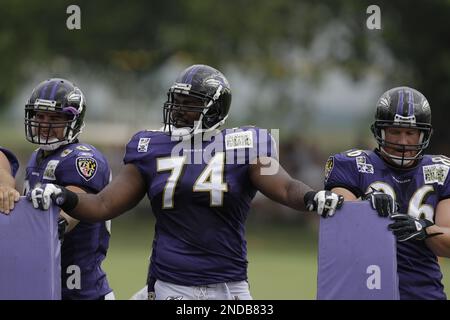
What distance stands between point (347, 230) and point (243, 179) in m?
0.70

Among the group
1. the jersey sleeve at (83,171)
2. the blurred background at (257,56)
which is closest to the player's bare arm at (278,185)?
the jersey sleeve at (83,171)

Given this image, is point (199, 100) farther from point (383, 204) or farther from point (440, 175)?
point (440, 175)

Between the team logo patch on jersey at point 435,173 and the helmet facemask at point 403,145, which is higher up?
the helmet facemask at point 403,145

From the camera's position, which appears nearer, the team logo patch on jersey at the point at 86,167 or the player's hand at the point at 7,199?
the player's hand at the point at 7,199

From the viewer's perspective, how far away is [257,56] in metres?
19.4

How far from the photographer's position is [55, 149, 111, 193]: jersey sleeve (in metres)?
6.03

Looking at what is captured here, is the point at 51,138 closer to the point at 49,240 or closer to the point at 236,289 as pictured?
the point at 49,240

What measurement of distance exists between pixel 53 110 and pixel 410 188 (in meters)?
2.33

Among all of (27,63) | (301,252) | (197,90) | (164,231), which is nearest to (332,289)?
(164,231)

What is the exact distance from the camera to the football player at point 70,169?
20.0 feet

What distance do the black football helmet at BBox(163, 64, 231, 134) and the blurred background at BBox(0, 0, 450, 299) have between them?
10214mm

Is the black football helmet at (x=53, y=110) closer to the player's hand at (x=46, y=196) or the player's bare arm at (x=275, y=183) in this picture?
the player's hand at (x=46, y=196)

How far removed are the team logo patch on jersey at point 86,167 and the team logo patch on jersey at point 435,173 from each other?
2.07 meters

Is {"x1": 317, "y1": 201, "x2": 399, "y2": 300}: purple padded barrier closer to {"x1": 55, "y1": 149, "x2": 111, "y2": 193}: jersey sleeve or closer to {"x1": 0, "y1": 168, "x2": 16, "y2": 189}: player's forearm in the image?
{"x1": 55, "y1": 149, "x2": 111, "y2": 193}: jersey sleeve
